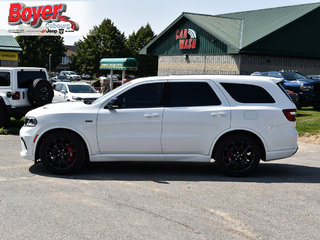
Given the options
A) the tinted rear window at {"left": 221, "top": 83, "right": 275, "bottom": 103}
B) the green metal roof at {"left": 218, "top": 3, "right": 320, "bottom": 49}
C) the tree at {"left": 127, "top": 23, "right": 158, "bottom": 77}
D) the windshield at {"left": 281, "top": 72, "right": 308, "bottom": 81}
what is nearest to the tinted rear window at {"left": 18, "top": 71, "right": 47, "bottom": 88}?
the tinted rear window at {"left": 221, "top": 83, "right": 275, "bottom": 103}

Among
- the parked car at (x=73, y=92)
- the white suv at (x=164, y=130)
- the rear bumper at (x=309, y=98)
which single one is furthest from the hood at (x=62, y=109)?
the rear bumper at (x=309, y=98)

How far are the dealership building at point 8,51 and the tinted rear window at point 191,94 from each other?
23481 mm

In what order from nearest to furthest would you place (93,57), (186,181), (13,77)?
(186,181) → (13,77) → (93,57)

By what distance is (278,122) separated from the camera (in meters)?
7.25

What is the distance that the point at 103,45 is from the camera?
241ft

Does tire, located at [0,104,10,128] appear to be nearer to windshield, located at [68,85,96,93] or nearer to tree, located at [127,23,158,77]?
windshield, located at [68,85,96,93]

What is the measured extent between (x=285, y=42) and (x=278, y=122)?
26.0m

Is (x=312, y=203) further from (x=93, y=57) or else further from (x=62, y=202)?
(x=93, y=57)

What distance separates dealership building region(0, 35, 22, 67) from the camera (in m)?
28.4

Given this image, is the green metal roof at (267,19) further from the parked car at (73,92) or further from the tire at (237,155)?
the tire at (237,155)

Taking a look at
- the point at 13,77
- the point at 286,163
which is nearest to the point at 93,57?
the point at 13,77

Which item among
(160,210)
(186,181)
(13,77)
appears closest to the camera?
(160,210)

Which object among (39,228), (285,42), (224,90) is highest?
(285,42)

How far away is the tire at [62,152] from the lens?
7.16 meters
